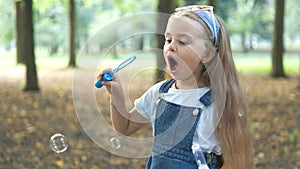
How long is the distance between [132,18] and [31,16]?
37.3 ft

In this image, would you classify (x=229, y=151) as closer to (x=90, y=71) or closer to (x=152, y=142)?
(x=152, y=142)

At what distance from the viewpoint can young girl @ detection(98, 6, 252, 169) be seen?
214 centimetres

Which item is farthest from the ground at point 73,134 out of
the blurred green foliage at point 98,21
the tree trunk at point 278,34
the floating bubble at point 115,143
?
the blurred green foliage at point 98,21

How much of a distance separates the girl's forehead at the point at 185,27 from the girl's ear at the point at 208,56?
9 cm

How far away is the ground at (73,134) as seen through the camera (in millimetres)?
6613

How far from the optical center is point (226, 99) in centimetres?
222

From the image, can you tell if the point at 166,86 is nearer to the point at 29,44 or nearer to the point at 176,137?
the point at 176,137

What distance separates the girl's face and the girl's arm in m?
0.25

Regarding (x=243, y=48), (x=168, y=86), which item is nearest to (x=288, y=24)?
(x=243, y=48)

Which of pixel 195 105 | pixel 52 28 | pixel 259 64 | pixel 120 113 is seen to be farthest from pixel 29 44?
pixel 52 28

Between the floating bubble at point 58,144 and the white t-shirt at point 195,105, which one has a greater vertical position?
the white t-shirt at point 195,105

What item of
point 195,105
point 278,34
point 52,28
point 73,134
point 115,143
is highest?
point 195,105

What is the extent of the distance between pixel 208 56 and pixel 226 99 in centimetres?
20

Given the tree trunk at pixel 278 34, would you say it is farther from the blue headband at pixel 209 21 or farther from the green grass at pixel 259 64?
the blue headband at pixel 209 21
